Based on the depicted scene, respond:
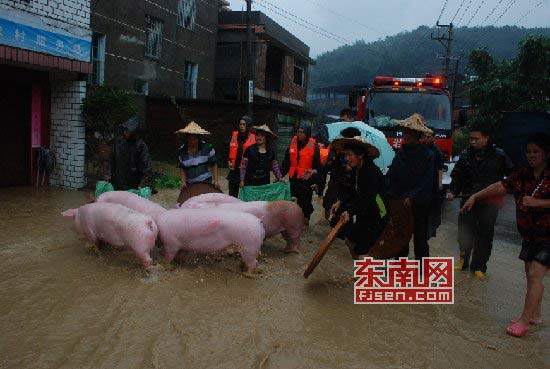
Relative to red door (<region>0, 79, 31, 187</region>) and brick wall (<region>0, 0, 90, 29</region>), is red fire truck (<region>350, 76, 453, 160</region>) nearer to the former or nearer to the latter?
brick wall (<region>0, 0, 90, 29</region>)

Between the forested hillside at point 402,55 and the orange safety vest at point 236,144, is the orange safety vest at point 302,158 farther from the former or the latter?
the forested hillside at point 402,55

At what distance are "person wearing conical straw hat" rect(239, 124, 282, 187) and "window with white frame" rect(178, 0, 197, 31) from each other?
14287 millimetres

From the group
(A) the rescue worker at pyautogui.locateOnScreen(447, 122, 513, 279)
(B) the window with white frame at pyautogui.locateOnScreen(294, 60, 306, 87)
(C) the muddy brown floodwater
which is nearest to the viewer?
(C) the muddy brown floodwater

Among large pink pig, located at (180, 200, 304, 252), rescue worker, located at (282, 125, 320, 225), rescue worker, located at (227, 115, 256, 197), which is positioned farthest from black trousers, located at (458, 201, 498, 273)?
rescue worker, located at (227, 115, 256, 197)

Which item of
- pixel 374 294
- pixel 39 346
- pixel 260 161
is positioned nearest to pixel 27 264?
pixel 39 346

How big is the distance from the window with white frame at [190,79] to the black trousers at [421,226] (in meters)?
16.9

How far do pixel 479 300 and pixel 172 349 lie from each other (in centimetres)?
330

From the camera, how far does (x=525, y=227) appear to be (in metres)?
3.96

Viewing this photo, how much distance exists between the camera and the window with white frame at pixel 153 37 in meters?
17.5

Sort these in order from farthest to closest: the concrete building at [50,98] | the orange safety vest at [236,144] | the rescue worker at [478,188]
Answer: the concrete building at [50,98] → the orange safety vest at [236,144] → the rescue worker at [478,188]

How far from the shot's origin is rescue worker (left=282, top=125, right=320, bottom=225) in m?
7.22

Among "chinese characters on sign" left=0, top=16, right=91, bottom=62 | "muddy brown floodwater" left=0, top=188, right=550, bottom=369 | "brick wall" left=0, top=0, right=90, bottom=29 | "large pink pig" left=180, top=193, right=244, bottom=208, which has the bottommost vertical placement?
"muddy brown floodwater" left=0, top=188, right=550, bottom=369

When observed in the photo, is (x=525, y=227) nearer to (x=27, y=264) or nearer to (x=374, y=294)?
(x=374, y=294)

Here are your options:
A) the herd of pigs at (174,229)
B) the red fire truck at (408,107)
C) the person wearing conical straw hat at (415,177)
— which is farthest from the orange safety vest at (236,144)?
the red fire truck at (408,107)
